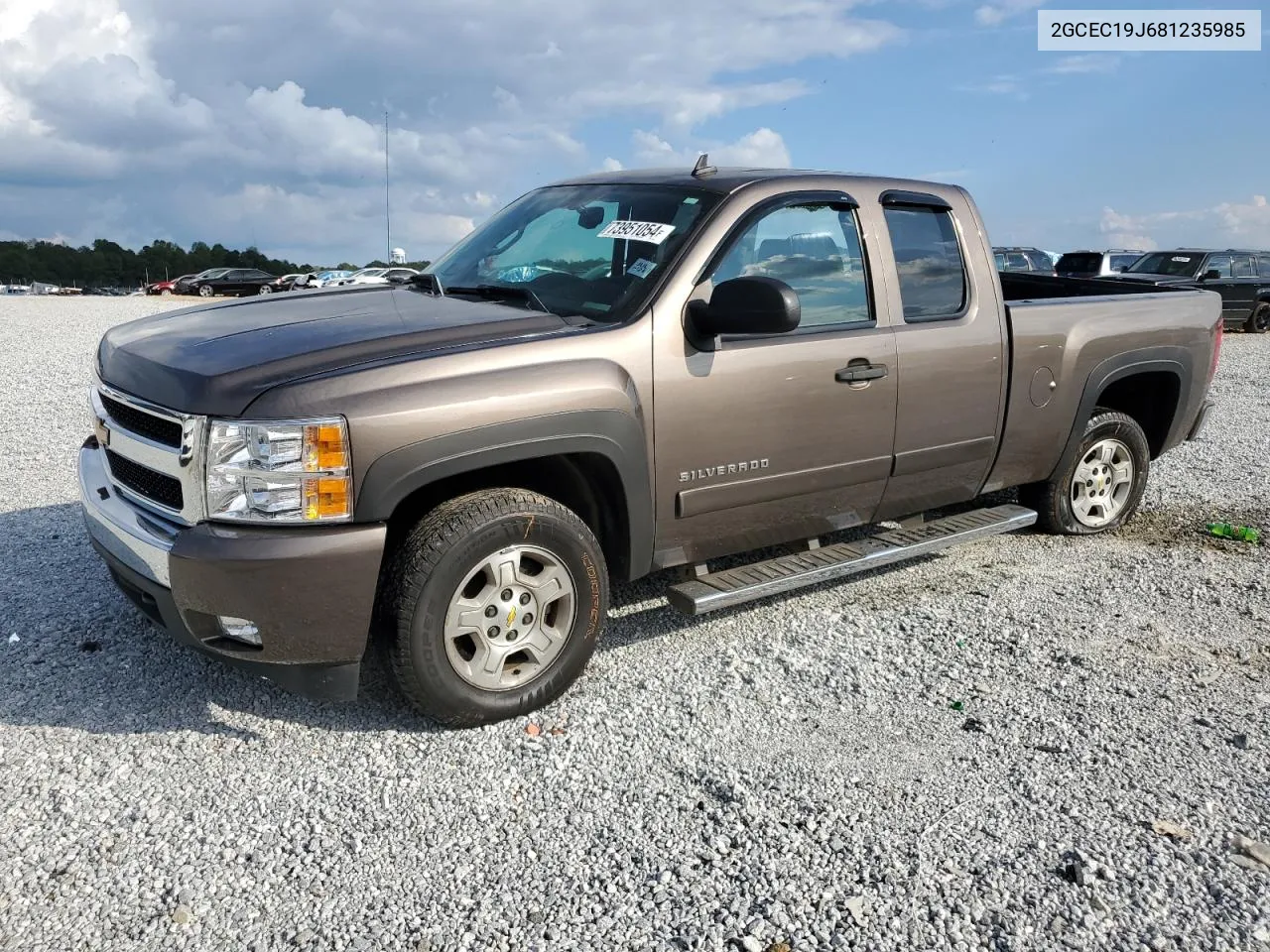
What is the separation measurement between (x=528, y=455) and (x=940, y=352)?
6.99 ft

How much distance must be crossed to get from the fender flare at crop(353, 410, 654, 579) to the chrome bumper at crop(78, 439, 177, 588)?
669 millimetres

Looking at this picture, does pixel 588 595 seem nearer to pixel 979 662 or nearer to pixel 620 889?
pixel 620 889

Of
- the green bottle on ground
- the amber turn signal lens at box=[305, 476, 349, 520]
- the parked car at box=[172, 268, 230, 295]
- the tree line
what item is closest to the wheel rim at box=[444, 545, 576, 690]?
the amber turn signal lens at box=[305, 476, 349, 520]

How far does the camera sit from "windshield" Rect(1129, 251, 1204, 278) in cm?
2020

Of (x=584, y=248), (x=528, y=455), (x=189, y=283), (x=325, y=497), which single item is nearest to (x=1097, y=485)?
(x=584, y=248)

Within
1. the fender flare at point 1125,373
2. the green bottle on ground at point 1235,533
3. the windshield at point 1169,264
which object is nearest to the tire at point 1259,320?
the windshield at point 1169,264

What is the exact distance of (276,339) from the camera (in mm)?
3367

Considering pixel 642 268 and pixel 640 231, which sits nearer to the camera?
pixel 642 268

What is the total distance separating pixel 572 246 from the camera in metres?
4.16

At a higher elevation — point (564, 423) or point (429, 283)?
point (429, 283)

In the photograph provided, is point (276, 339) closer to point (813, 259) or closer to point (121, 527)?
point (121, 527)

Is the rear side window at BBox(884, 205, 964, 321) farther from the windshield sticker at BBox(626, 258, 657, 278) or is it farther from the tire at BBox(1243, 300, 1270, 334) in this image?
the tire at BBox(1243, 300, 1270, 334)

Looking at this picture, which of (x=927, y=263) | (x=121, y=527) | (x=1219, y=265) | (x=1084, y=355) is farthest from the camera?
(x=1219, y=265)

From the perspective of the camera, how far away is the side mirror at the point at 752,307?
11.6ft
